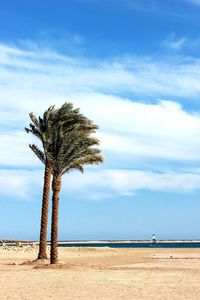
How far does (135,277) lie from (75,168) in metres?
13.1

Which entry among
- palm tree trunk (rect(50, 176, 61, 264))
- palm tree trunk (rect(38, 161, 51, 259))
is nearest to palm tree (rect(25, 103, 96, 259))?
palm tree trunk (rect(38, 161, 51, 259))

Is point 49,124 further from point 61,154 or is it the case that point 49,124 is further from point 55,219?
point 55,219

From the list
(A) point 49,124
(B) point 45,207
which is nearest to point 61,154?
(A) point 49,124

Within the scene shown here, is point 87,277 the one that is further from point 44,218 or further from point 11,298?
point 44,218

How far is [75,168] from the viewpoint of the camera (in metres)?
38.3

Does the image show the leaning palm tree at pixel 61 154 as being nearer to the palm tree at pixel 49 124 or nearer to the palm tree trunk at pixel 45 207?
the palm tree at pixel 49 124

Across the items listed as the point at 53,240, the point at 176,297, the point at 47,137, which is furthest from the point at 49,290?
the point at 47,137

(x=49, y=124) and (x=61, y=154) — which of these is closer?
(x=61, y=154)

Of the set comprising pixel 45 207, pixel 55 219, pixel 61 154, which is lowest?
pixel 55 219

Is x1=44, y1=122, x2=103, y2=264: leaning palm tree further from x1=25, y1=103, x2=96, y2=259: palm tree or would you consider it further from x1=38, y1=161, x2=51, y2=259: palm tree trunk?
x1=38, y1=161, x2=51, y2=259: palm tree trunk

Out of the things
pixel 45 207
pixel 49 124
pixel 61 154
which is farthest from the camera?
pixel 45 207

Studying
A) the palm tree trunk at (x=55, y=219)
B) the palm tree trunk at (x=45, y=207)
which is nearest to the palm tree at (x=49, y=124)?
the palm tree trunk at (x=45, y=207)

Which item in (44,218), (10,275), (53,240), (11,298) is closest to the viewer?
(11,298)

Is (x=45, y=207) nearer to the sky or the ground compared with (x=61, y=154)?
nearer to the ground
